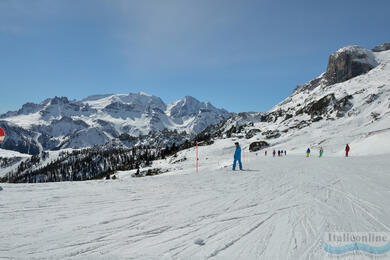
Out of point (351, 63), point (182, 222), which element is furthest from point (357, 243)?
point (351, 63)

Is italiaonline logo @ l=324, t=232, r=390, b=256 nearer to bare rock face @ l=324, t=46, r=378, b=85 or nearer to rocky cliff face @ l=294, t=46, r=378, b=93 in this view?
rocky cliff face @ l=294, t=46, r=378, b=93

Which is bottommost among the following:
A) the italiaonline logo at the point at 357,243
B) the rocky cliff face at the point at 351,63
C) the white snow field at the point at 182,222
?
the italiaonline logo at the point at 357,243

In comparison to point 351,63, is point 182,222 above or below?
below

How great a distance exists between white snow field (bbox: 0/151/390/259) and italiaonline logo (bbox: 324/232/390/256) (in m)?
0.16

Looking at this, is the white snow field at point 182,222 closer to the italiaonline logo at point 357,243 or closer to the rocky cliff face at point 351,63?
the italiaonline logo at point 357,243

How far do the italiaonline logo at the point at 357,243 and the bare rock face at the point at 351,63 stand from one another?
229611mm

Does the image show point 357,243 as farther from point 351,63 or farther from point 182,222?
point 351,63

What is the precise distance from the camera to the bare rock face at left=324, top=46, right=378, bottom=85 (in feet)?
592

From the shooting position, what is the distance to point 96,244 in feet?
12.0

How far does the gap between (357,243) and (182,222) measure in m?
3.44

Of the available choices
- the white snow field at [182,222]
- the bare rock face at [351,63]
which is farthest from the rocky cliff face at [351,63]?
the white snow field at [182,222]

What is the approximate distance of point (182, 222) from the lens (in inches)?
186

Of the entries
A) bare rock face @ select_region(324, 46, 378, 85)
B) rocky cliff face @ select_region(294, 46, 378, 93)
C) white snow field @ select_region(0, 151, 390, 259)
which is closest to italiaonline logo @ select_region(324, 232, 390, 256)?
white snow field @ select_region(0, 151, 390, 259)

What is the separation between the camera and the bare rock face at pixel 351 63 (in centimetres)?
18038
